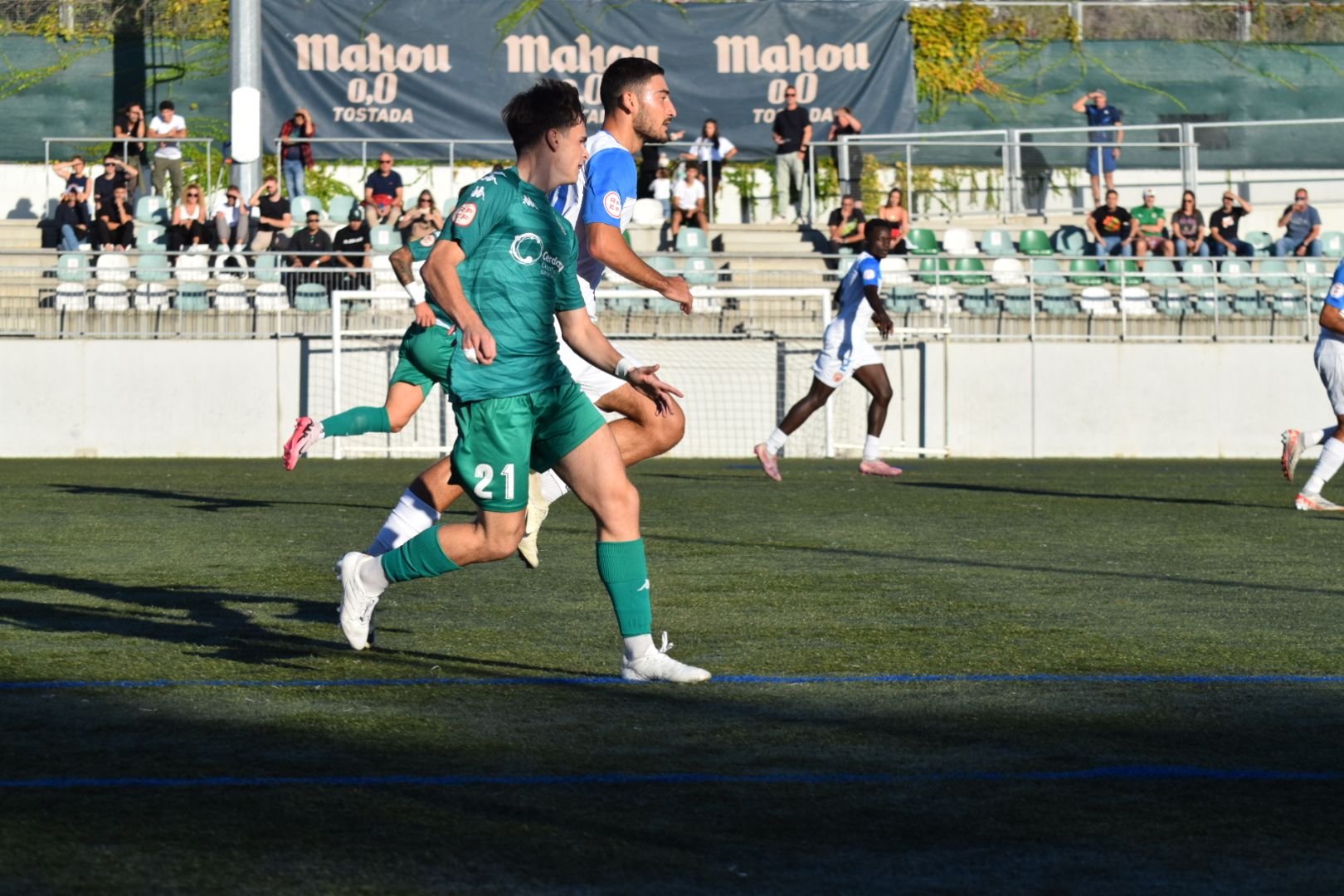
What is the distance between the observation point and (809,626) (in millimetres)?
6984

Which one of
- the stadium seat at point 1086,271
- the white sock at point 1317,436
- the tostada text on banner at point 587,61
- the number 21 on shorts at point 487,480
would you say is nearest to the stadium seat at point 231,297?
the tostada text on banner at point 587,61

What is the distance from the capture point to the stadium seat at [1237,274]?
2419 centimetres

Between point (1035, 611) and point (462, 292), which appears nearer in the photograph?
point (462, 292)

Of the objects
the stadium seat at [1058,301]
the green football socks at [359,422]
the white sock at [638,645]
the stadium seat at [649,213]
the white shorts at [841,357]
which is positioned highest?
the stadium seat at [649,213]

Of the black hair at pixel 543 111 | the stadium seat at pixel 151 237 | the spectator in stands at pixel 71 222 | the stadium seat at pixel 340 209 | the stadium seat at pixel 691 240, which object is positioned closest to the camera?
the black hair at pixel 543 111

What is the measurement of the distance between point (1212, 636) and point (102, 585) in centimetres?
462

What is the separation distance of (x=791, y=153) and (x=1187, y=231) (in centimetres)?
553

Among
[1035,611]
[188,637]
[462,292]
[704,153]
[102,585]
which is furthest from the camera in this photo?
[704,153]

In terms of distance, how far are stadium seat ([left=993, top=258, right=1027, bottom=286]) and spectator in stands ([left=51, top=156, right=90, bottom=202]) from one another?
12.0 metres

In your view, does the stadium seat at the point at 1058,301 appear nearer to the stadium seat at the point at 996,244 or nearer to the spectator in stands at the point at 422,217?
the stadium seat at the point at 996,244

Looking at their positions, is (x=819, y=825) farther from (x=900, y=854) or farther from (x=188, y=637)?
(x=188, y=637)

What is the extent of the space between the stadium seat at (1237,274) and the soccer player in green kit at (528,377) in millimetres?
19666

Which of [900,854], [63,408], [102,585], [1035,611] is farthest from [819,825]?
[63,408]

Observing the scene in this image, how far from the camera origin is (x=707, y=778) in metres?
4.23
